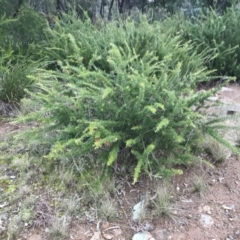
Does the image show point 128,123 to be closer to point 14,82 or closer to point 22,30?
point 14,82

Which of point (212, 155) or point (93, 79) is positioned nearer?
point (212, 155)

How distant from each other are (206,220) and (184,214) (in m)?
0.15

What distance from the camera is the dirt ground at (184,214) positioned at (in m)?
2.12

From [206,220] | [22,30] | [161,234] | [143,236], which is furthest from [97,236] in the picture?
[22,30]

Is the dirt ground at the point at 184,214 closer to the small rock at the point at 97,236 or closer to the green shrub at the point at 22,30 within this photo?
the small rock at the point at 97,236

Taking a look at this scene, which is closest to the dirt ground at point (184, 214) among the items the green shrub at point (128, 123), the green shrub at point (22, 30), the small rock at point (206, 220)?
the small rock at point (206, 220)

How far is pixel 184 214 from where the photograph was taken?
2234 mm

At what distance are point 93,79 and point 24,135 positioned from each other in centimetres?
74

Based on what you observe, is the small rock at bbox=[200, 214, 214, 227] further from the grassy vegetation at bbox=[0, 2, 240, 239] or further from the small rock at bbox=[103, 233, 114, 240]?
the small rock at bbox=[103, 233, 114, 240]

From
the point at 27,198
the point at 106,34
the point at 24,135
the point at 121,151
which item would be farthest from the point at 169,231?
the point at 106,34

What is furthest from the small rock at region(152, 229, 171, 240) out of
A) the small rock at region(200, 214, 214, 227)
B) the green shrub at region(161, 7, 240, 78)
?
the green shrub at region(161, 7, 240, 78)

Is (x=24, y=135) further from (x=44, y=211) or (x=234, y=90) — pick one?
(x=234, y=90)

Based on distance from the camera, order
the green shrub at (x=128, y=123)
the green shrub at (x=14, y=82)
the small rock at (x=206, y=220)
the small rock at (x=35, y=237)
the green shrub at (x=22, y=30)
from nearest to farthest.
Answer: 1. the small rock at (x=35, y=237)
2. the small rock at (x=206, y=220)
3. the green shrub at (x=128, y=123)
4. the green shrub at (x=14, y=82)
5. the green shrub at (x=22, y=30)

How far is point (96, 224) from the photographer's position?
2.17m
